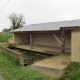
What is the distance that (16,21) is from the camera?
144ft

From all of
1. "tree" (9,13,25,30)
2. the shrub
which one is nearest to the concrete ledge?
the shrub

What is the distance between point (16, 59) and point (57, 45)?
7.50m

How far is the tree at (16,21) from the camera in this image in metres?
42.8

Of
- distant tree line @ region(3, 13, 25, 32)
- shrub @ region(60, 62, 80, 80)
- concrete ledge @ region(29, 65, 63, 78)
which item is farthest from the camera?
distant tree line @ region(3, 13, 25, 32)

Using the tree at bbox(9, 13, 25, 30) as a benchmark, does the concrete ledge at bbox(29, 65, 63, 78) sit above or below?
below

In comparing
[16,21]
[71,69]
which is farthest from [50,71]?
[16,21]

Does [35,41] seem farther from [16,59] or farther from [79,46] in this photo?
[79,46]

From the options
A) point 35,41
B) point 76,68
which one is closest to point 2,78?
point 76,68

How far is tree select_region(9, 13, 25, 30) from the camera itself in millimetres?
42850

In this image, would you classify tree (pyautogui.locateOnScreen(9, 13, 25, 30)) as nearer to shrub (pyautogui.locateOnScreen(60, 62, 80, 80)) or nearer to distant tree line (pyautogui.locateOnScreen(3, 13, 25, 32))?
distant tree line (pyautogui.locateOnScreen(3, 13, 25, 32))

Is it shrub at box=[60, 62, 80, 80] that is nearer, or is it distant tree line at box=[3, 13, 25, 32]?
shrub at box=[60, 62, 80, 80]

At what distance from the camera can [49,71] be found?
8.41 meters

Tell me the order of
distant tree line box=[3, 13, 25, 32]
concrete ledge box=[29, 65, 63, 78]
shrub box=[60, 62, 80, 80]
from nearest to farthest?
shrub box=[60, 62, 80, 80] → concrete ledge box=[29, 65, 63, 78] → distant tree line box=[3, 13, 25, 32]

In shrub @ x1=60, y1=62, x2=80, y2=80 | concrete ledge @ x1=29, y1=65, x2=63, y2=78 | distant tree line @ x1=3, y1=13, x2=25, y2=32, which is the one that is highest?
distant tree line @ x1=3, y1=13, x2=25, y2=32
